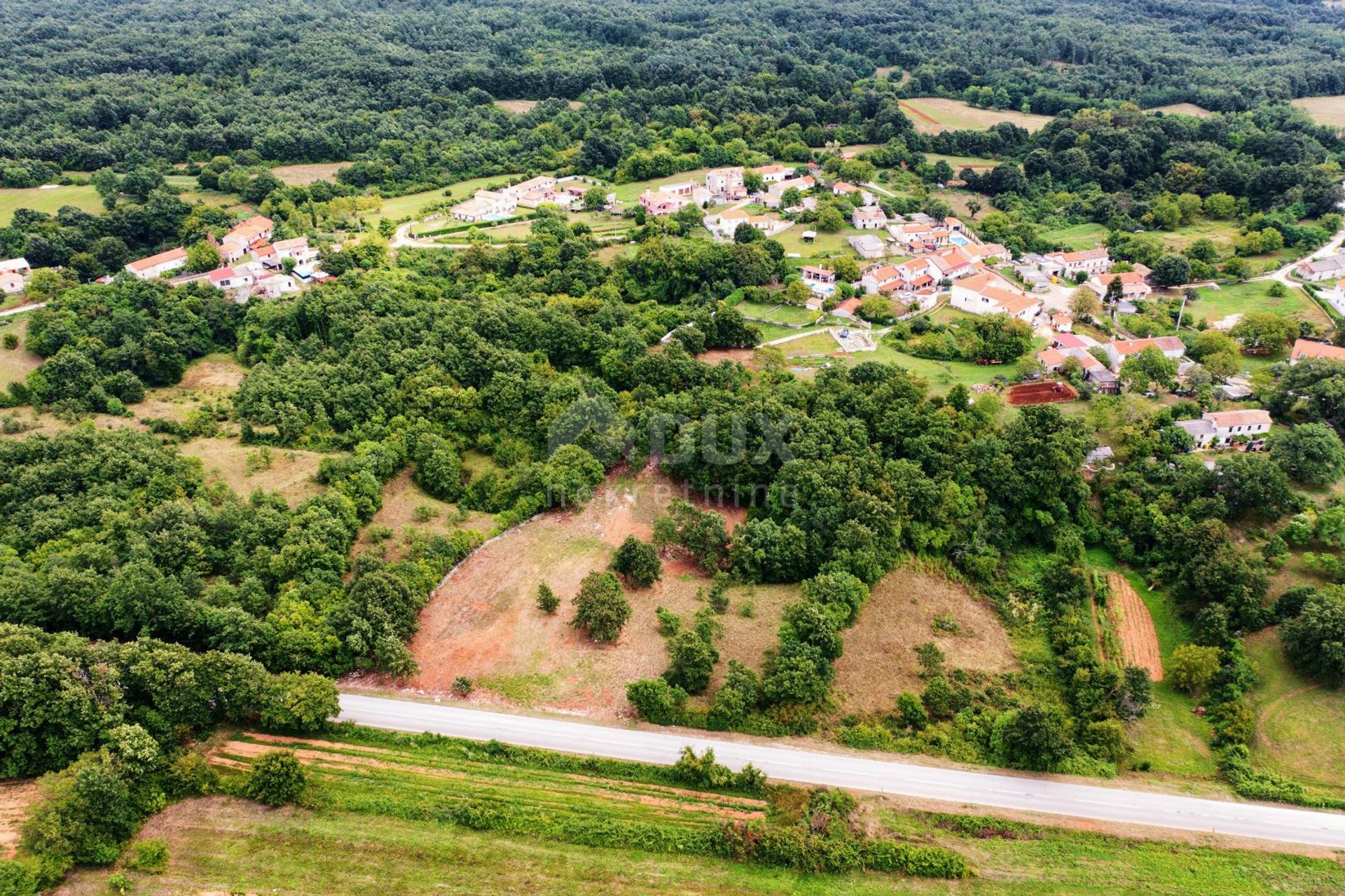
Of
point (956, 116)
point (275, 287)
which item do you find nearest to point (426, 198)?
point (275, 287)

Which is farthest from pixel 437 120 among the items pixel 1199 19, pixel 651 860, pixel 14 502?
pixel 1199 19

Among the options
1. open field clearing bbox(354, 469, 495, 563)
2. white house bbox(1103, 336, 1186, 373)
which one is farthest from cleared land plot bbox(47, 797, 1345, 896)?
white house bbox(1103, 336, 1186, 373)

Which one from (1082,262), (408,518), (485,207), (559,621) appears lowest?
(559,621)

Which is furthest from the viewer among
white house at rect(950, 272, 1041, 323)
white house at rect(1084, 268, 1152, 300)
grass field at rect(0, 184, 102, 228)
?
grass field at rect(0, 184, 102, 228)

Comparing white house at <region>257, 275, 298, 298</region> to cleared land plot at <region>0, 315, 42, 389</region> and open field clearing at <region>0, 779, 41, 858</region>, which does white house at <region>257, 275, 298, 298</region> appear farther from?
open field clearing at <region>0, 779, 41, 858</region>

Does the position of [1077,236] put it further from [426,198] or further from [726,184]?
[426,198]

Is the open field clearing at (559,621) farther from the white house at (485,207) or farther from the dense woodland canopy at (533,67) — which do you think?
the dense woodland canopy at (533,67)

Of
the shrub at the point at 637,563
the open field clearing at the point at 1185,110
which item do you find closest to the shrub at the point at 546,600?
the shrub at the point at 637,563
